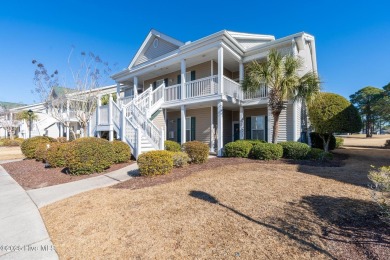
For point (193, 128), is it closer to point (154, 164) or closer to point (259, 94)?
point (259, 94)

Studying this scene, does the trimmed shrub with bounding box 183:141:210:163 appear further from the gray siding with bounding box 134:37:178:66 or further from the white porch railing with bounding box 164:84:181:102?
the gray siding with bounding box 134:37:178:66

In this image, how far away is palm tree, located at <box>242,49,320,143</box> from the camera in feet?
35.3

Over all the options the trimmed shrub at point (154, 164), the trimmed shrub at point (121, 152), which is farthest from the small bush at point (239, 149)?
the trimmed shrub at point (121, 152)

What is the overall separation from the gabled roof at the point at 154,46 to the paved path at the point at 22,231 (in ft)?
43.5

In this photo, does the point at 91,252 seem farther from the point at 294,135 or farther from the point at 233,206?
the point at 294,135

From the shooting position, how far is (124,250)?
3.16m

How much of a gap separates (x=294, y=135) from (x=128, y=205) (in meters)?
10.6

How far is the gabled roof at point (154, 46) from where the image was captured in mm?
15930

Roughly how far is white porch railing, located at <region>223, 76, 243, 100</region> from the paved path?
10.7 meters

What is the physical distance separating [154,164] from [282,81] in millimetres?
8095

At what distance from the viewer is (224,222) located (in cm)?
377

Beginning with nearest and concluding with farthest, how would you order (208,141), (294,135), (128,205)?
1. (128,205)
2. (294,135)
3. (208,141)

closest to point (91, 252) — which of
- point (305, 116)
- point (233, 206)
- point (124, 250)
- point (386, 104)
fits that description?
point (124, 250)

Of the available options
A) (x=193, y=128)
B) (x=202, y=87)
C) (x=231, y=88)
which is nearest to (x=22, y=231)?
(x=202, y=87)
